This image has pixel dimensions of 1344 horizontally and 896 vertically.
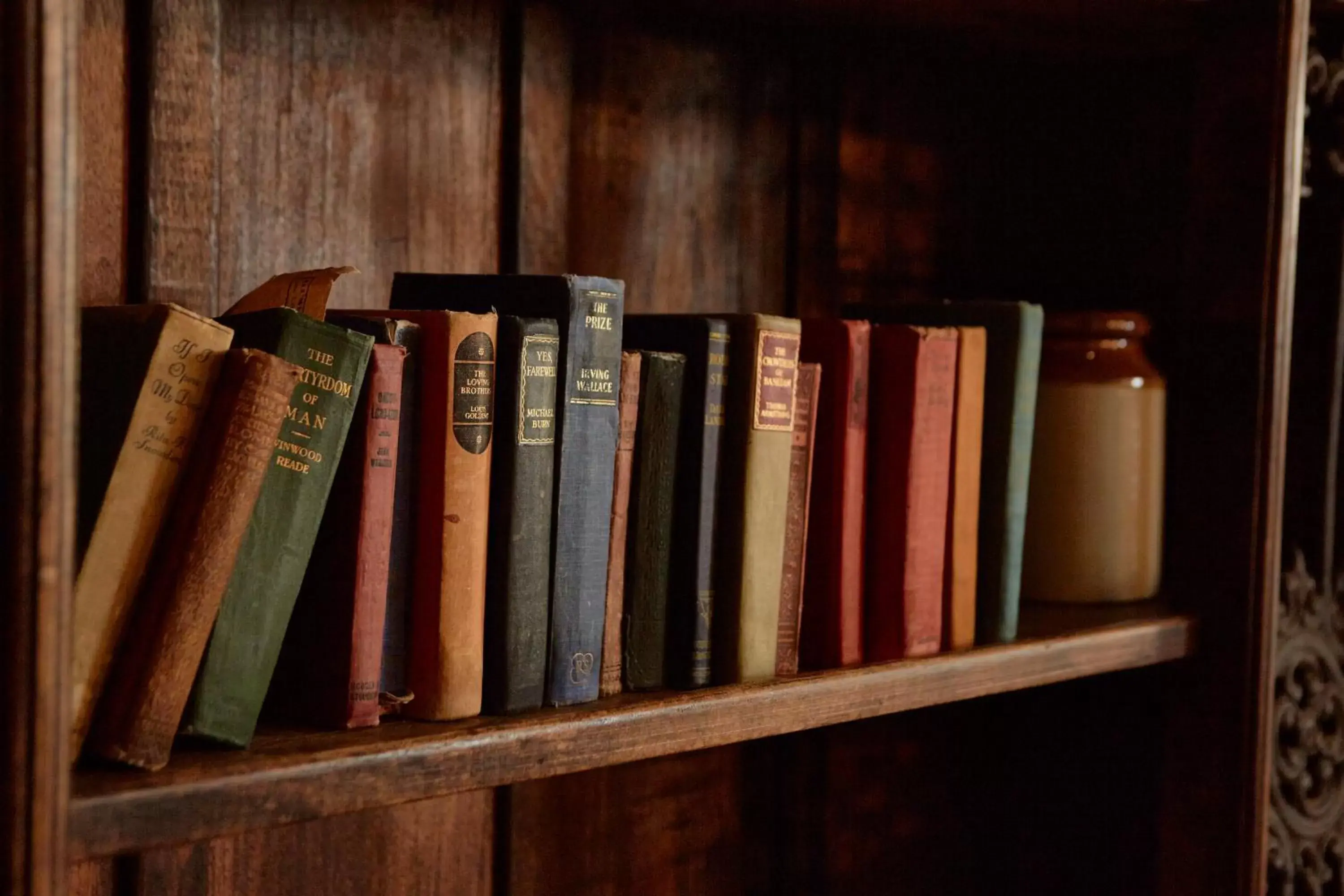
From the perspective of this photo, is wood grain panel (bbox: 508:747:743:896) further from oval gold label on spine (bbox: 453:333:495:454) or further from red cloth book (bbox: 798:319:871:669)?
oval gold label on spine (bbox: 453:333:495:454)

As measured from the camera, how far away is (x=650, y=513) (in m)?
0.83

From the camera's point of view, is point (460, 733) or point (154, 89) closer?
point (460, 733)

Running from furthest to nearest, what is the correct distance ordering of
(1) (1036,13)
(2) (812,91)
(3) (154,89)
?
1. (2) (812,91)
2. (1) (1036,13)
3. (3) (154,89)

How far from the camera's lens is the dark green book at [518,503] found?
2.46 feet

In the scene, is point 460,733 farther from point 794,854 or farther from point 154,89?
point 794,854

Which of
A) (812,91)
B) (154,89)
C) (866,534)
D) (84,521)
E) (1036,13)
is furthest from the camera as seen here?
(812,91)

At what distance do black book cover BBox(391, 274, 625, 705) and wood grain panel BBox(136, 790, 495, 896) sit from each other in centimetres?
23

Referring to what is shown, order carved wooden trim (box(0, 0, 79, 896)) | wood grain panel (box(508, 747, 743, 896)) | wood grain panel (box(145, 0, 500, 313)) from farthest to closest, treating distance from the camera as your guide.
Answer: wood grain panel (box(508, 747, 743, 896))
wood grain panel (box(145, 0, 500, 313))
carved wooden trim (box(0, 0, 79, 896))

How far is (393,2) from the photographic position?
1.00 metres

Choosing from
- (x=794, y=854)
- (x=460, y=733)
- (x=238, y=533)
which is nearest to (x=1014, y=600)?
(x=794, y=854)

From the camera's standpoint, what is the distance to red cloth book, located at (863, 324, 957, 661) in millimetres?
948

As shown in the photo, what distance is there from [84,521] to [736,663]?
418 mm

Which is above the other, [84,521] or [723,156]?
[723,156]

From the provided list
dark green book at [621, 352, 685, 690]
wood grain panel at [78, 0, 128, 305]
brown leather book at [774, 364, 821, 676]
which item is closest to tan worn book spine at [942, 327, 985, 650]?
brown leather book at [774, 364, 821, 676]
